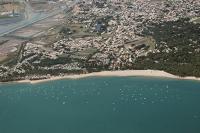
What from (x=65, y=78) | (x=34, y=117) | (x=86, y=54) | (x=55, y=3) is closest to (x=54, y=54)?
(x=86, y=54)

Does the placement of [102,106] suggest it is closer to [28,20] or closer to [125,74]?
[125,74]

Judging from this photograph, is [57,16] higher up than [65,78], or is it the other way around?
[57,16]

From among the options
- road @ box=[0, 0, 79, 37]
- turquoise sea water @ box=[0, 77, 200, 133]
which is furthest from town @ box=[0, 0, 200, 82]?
turquoise sea water @ box=[0, 77, 200, 133]

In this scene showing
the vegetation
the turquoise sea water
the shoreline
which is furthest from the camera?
the vegetation

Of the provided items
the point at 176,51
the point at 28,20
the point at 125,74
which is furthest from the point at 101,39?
the point at 28,20

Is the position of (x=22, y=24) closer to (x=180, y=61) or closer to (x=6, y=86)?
(x=6, y=86)

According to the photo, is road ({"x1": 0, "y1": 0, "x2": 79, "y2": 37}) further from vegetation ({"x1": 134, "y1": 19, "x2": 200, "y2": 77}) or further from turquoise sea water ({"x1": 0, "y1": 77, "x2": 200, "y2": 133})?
turquoise sea water ({"x1": 0, "y1": 77, "x2": 200, "y2": 133})
